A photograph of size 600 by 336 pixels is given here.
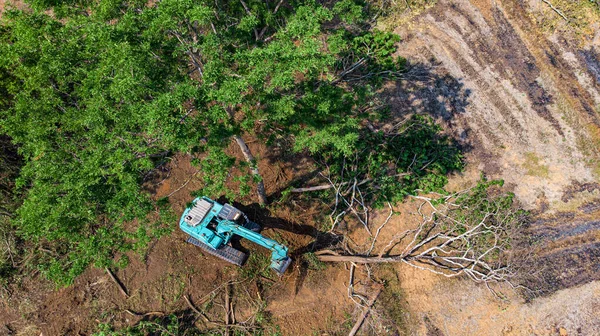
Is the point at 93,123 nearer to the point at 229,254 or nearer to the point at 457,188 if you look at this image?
the point at 229,254

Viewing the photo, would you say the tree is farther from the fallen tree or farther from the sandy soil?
the sandy soil

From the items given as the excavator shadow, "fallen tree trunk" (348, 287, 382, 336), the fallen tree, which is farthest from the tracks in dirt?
the excavator shadow

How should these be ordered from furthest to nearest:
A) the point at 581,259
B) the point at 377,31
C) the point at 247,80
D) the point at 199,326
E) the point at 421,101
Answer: the point at 377,31 → the point at 421,101 → the point at 581,259 → the point at 199,326 → the point at 247,80

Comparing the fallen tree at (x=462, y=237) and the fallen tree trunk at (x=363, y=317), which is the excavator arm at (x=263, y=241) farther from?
the fallen tree trunk at (x=363, y=317)

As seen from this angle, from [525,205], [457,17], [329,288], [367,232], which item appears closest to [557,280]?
[525,205]

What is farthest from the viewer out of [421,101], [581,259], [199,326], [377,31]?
[377,31]

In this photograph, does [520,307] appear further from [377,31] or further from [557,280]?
[377,31]

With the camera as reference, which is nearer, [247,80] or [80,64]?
[247,80]
